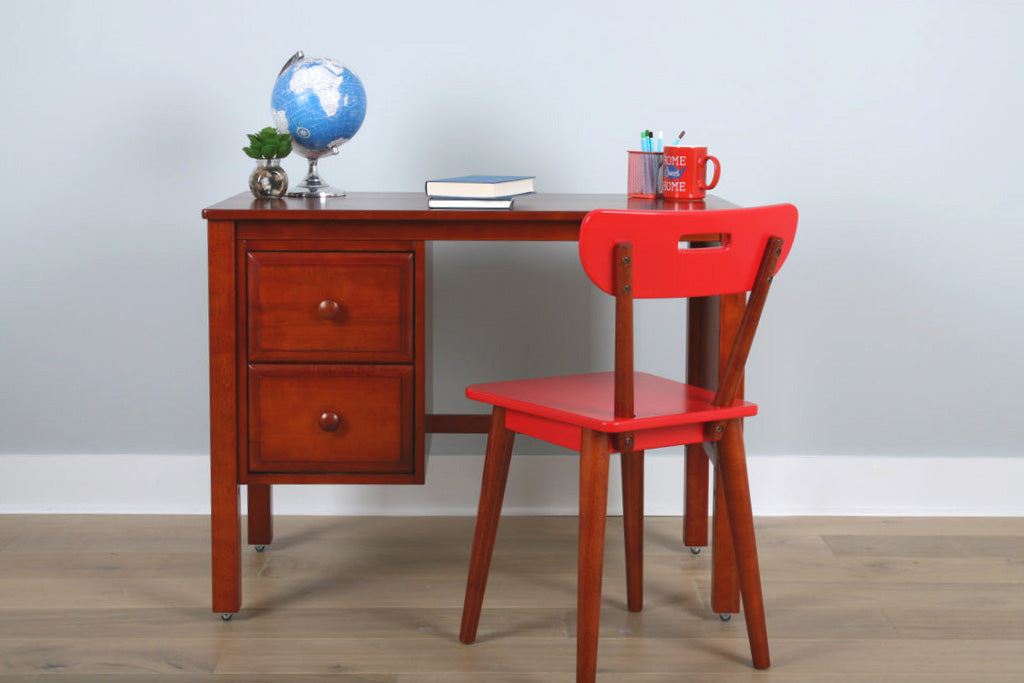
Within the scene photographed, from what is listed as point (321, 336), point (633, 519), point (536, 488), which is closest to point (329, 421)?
point (321, 336)

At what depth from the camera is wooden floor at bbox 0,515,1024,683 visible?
1.71 meters

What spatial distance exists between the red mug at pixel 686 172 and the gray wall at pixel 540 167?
38 cm

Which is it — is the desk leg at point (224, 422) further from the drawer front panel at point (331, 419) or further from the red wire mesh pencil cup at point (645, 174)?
the red wire mesh pencil cup at point (645, 174)

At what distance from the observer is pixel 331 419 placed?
1814mm

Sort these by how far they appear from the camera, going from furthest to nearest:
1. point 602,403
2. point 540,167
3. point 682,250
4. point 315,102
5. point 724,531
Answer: point 540,167
point 315,102
point 724,531
point 602,403
point 682,250

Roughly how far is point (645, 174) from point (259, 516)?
1.05 metres

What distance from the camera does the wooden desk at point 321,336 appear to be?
1.78 m

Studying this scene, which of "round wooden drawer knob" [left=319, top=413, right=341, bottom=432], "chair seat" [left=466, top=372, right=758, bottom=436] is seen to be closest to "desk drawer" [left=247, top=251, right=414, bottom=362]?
"round wooden drawer knob" [left=319, top=413, right=341, bottom=432]

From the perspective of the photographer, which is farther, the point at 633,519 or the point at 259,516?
the point at 259,516

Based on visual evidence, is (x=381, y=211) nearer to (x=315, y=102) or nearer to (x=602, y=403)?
(x=315, y=102)

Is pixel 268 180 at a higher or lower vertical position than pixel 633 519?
higher

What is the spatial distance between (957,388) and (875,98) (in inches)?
27.5

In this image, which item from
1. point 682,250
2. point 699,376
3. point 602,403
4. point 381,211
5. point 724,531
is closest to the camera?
point 682,250

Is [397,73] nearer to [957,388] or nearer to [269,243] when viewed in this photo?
[269,243]
